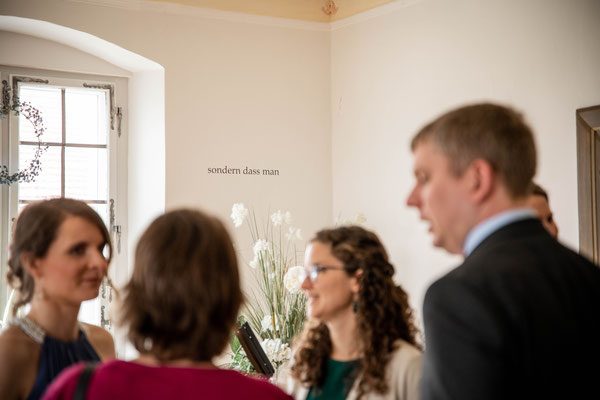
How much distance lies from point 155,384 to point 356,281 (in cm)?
121

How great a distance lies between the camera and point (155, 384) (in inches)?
45.8

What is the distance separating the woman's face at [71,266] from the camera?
1.85 m

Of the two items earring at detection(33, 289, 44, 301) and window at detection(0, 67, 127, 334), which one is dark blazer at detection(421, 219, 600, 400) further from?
window at detection(0, 67, 127, 334)

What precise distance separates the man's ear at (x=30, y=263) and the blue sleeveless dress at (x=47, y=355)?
0.39 ft

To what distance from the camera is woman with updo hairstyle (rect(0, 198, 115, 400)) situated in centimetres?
178

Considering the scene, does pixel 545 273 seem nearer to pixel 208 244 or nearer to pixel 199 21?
pixel 208 244

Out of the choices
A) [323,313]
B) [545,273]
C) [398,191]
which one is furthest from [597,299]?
[398,191]

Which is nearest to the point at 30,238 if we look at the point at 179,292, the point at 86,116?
the point at 179,292

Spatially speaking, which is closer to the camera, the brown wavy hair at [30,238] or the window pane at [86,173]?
the brown wavy hair at [30,238]

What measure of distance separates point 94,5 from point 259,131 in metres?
1.50

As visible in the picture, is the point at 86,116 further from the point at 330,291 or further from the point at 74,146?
the point at 330,291

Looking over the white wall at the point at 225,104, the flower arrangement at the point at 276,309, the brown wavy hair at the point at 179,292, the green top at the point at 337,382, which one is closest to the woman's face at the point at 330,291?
the green top at the point at 337,382

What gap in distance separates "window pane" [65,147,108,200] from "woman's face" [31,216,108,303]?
354 cm

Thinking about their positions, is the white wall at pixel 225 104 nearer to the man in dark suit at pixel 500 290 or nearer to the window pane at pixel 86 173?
the window pane at pixel 86 173
